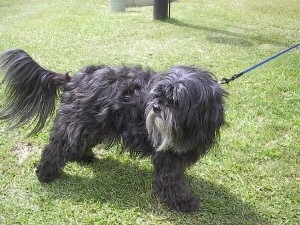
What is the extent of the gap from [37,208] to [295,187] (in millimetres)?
2159

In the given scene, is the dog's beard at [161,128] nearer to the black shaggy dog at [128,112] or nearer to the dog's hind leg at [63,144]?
the black shaggy dog at [128,112]

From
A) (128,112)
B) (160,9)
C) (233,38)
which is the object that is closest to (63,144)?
(128,112)

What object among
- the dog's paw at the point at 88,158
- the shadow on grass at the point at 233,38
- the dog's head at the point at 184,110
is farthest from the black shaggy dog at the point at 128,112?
the shadow on grass at the point at 233,38

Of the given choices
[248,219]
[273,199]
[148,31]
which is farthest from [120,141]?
[148,31]

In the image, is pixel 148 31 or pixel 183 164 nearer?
pixel 183 164

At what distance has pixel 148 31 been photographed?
26.6ft

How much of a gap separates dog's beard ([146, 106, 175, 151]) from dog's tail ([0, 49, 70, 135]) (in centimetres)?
88

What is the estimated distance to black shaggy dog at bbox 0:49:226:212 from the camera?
101 inches

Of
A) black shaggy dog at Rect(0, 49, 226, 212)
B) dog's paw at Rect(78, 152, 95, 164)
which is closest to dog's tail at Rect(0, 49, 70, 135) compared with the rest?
black shaggy dog at Rect(0, 49, 226, 212)

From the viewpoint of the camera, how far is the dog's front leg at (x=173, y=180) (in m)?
2.84

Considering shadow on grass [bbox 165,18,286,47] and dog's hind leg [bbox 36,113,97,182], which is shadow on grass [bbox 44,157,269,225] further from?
shadow on grass [bbox 165,18,286,47]

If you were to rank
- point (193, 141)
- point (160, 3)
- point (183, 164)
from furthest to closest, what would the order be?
point (160, 3)
point (183, 164)
point (193, 141)

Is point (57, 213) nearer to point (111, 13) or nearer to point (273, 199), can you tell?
point (273, 199)

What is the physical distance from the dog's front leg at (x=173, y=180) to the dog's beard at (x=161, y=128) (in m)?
0.19
